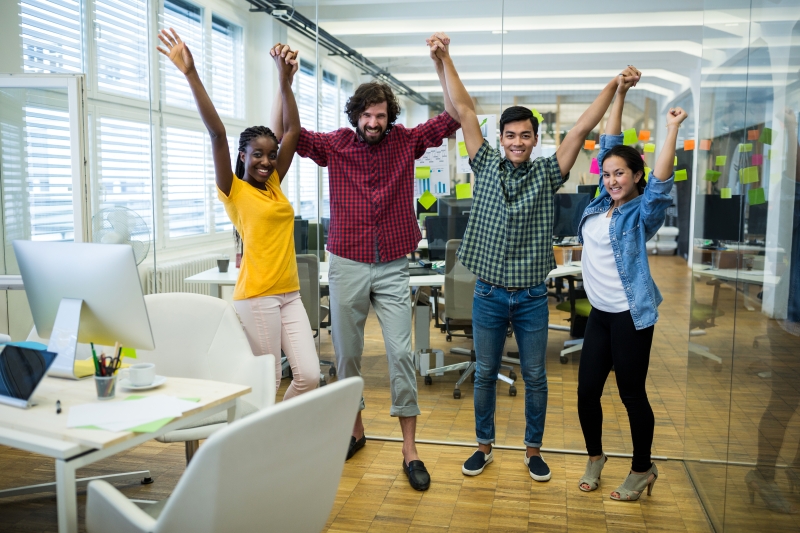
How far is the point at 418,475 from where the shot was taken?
308 cm

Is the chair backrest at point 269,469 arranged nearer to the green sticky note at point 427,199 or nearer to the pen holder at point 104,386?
the pen holder at point 104,386

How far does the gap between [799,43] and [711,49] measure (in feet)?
3.59

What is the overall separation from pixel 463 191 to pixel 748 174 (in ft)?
5.55

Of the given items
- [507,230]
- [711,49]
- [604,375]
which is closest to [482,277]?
[507,230]

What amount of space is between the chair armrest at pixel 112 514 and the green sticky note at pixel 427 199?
255cm

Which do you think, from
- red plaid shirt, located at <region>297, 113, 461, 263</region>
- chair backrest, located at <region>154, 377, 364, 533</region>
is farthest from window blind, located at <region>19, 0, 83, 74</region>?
chair backrest, located at <region>154, 377, 364, 533</region>

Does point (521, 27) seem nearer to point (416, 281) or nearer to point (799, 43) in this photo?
point (416, 281)

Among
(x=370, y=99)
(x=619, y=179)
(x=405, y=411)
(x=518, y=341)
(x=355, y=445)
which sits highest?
(x=370, y=99)

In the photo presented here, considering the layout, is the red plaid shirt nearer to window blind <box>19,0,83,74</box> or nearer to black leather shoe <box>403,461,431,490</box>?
black leather shoe <box>403,461,431,490</box>

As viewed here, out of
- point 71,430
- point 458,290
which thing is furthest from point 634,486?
point 71,430

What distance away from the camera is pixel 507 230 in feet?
9.68

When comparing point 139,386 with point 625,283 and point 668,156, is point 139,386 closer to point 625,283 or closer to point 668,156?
point 625,283

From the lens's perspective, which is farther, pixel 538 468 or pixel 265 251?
pixel 538 468

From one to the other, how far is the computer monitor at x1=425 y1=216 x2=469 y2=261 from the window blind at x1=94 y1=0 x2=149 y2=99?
2.15 m
